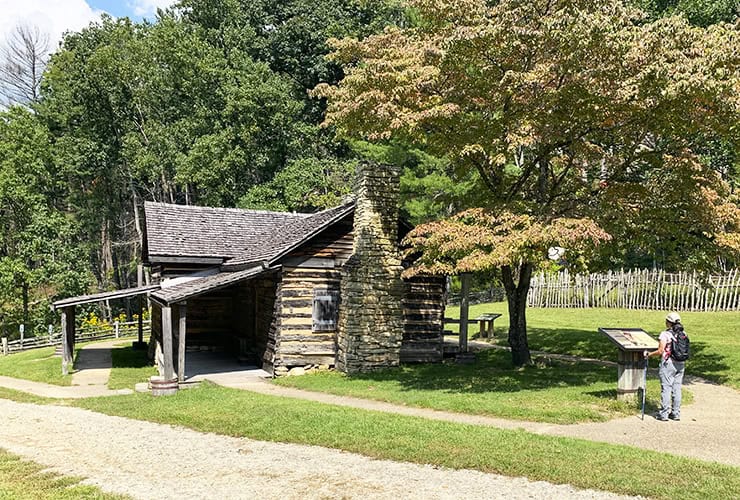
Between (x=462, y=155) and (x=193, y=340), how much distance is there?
13188 millimetres

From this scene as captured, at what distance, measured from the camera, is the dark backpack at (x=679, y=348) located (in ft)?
33.3

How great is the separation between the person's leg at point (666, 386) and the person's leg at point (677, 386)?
63mm

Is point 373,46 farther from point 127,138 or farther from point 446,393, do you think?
point 127,138

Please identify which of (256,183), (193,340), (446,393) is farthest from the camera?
(256,183)

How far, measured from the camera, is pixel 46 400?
47.2ft

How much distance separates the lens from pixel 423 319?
18.3 metres

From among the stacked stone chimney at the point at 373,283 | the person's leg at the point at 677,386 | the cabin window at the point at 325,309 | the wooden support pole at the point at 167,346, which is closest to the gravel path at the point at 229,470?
the person's leg at the point at 677,386

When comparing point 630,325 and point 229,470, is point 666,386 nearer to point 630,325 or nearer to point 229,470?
point 229,470

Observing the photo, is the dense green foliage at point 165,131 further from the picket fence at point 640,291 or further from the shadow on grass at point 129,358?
the picket fence at point 640,291

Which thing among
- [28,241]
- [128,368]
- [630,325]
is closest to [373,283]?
[128,368]

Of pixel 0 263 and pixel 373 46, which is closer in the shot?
pixel 373 46

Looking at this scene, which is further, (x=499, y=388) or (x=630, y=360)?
(x=499, y=388)

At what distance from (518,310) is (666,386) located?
605 cm

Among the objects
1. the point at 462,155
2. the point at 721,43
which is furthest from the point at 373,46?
the point at 721,43
